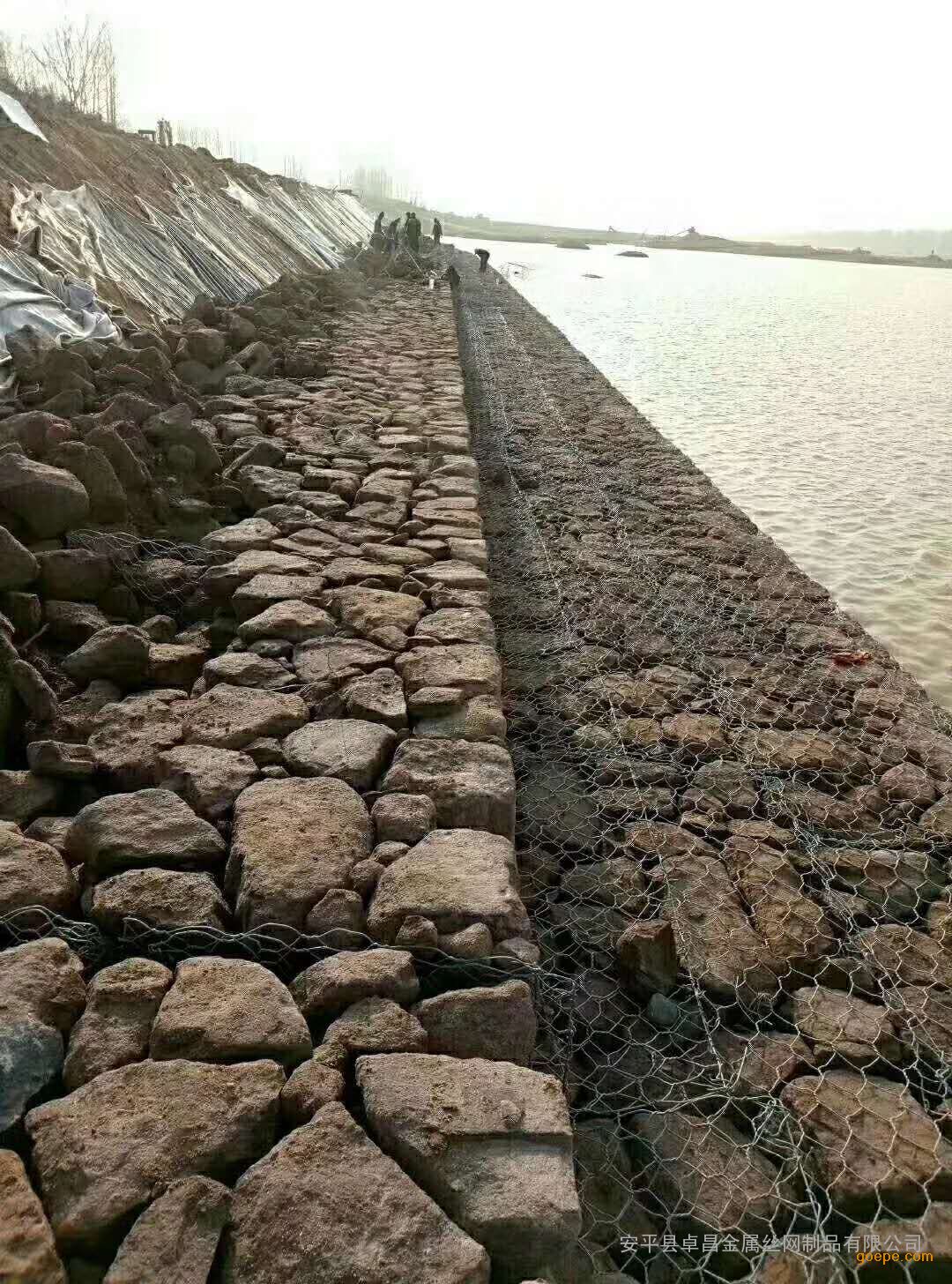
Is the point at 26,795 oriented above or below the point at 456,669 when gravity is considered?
below

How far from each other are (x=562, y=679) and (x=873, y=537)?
4.28 meters

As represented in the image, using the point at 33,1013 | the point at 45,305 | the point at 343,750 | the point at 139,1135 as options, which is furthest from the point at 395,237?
the point at 139,1135

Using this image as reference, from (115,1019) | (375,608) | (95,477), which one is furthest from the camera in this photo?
(95,477)

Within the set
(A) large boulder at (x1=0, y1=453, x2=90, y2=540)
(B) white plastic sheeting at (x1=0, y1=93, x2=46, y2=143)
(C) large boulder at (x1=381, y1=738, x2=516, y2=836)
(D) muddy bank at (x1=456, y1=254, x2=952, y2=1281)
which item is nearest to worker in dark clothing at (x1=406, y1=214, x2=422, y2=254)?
(B) white plastic sheeting at (x1=0, y1=93, x2=46, y2=143)

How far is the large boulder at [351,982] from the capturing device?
1794mm

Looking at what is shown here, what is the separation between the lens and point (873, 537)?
7023 mm

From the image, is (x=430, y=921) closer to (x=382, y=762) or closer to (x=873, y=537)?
(x=382, y=762)

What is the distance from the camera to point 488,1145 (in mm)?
1548

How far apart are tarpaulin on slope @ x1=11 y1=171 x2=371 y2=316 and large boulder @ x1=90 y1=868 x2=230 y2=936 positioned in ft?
23.6

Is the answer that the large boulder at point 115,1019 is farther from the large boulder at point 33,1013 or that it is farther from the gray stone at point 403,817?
the gray stone at point 403,817

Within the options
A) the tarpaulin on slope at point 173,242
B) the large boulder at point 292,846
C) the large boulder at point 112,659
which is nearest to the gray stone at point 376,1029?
the large boulder at point 292,846

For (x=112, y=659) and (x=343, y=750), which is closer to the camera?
(x=343, y=750)

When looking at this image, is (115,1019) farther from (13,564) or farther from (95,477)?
(95,477)

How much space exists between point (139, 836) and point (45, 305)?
18.4ft
